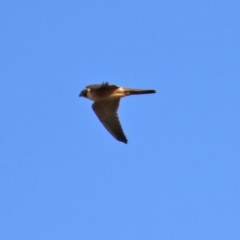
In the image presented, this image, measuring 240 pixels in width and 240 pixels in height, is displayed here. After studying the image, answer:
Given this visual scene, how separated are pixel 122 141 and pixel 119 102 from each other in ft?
3.04

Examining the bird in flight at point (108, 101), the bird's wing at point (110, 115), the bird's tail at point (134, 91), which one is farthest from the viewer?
the bird's wing at point (110, 115)

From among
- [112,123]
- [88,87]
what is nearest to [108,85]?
[88,87]

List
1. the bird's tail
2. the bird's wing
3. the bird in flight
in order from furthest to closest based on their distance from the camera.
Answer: the bird's wing → the bird in flight → the bird's tail

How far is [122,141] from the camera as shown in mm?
13766

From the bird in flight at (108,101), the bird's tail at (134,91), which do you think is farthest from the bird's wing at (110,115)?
the bird's tail at (134,91)

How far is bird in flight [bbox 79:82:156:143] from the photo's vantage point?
13.1 meters

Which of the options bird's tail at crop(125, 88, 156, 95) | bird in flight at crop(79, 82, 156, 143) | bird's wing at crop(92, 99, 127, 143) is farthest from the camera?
bird's wing at crop(92, 99, 127, 143)

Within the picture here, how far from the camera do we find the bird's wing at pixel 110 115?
13.9 metres

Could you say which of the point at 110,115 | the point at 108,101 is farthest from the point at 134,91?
the point at 110,115

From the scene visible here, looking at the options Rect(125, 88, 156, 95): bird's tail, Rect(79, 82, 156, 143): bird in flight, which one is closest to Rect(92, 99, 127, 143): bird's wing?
Rect(79, 82, 156, 143): bird in flight

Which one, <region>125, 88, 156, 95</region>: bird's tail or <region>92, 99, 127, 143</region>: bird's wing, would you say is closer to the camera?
<region>125, 88, 156, 95</region>: bird's tail

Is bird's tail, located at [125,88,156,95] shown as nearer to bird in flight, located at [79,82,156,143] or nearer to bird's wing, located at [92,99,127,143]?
bird in flight, located at [79,82,156,143]

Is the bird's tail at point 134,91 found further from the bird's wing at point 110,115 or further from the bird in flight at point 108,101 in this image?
the bird's wing at point 110,115

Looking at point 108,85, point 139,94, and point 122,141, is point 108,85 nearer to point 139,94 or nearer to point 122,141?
point 139,94
